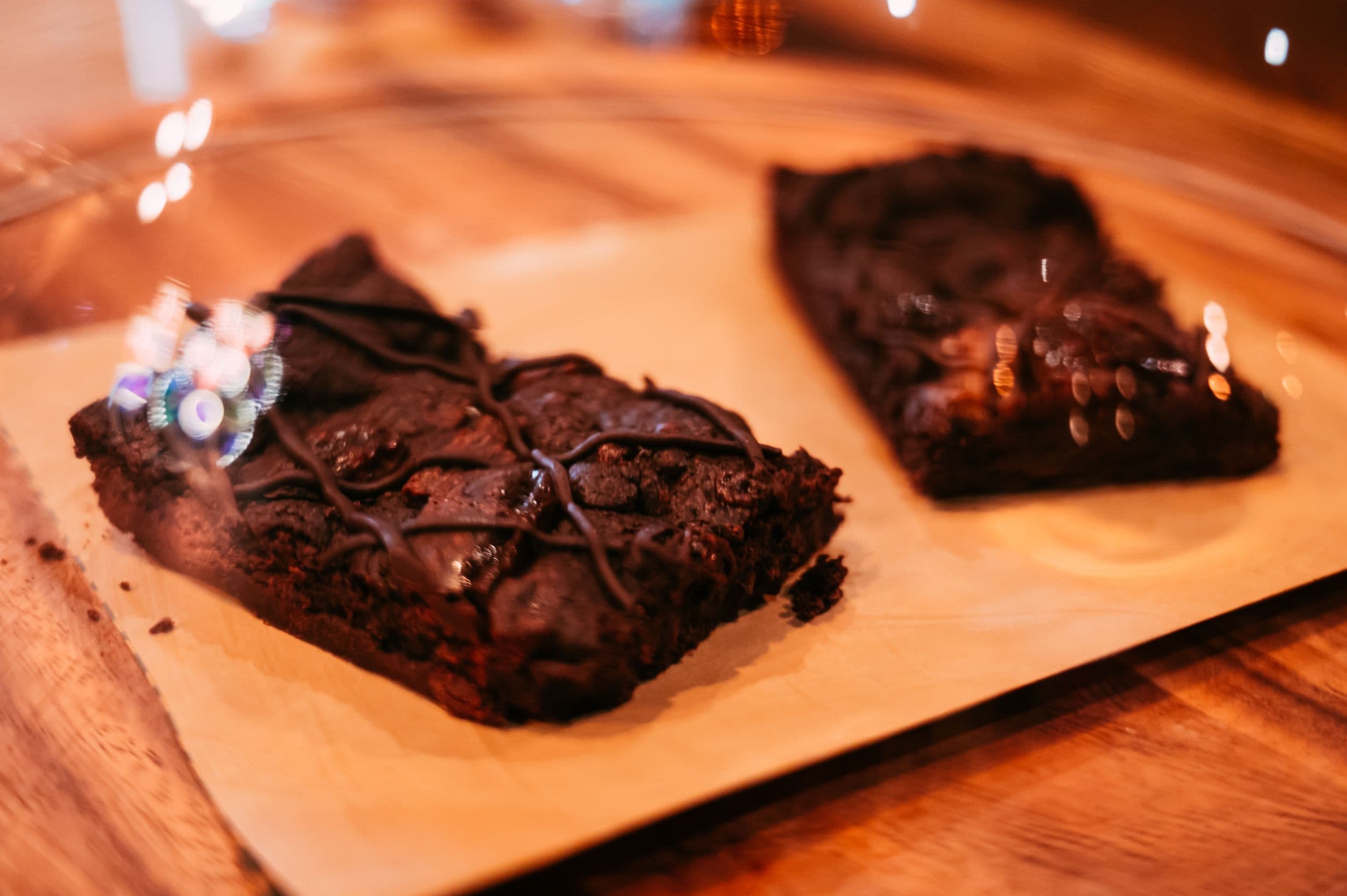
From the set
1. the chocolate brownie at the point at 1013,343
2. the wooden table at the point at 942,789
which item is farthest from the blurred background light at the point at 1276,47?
the wooden table at the point at 942,789

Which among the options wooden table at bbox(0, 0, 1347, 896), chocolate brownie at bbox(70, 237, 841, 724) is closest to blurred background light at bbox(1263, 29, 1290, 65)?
wooden table at bbox(0, 0, 1347, 896)

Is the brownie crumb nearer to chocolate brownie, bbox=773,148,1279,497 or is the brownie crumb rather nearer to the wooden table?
the wooden table

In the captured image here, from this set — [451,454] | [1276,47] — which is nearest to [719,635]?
[451,454]

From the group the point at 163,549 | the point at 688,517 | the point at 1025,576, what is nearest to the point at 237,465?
the point at 163,549

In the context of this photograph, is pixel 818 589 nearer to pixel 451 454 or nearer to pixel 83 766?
pixel 451 454

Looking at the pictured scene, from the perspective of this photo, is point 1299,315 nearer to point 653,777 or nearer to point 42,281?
point 653,777
